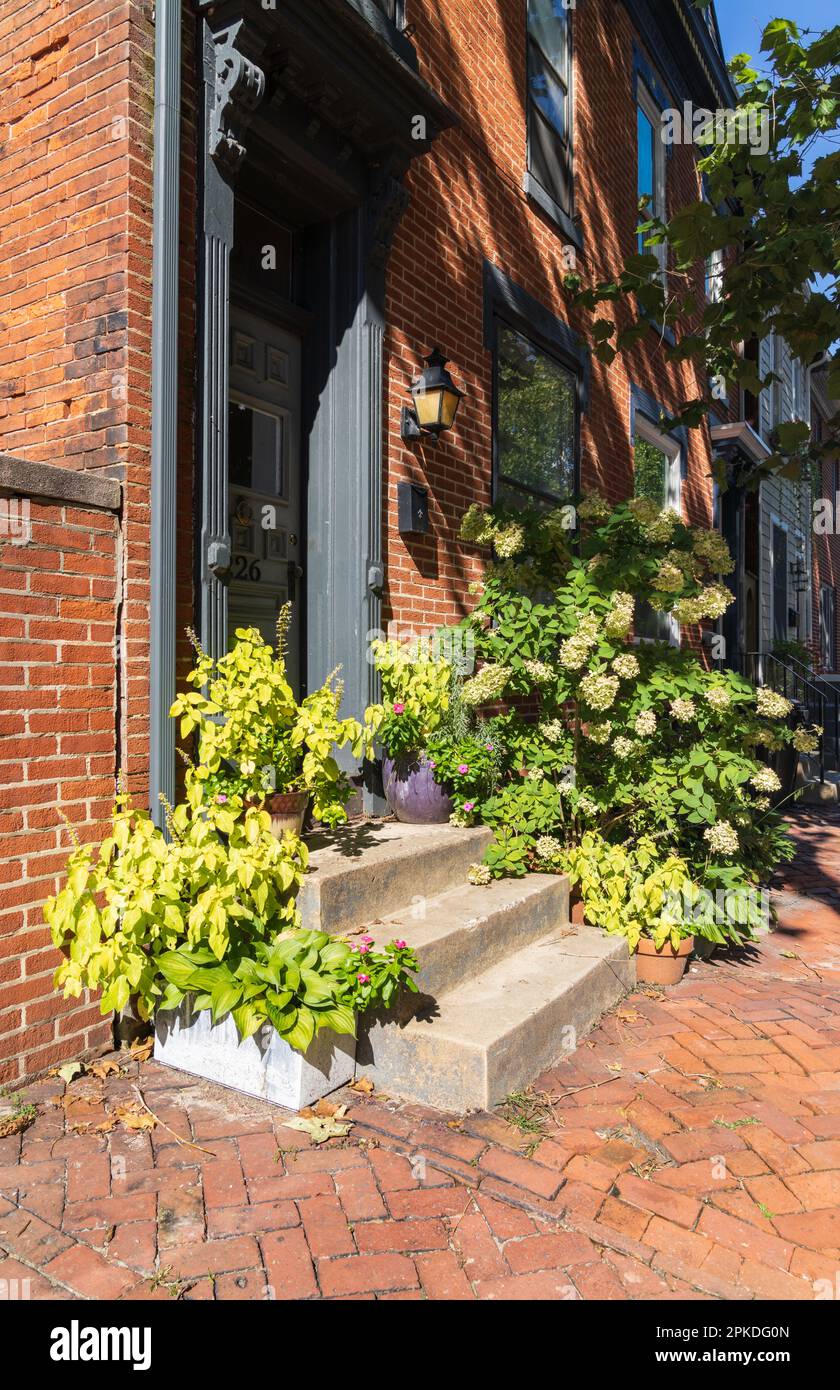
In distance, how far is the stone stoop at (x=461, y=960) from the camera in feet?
10.2

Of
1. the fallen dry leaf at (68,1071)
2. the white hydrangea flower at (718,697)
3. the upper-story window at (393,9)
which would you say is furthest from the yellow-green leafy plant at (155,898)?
the upper-story window at (393,9)

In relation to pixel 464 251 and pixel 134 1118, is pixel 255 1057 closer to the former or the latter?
pixel 134 1118

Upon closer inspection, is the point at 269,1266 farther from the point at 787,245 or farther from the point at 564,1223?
the point at 787,245

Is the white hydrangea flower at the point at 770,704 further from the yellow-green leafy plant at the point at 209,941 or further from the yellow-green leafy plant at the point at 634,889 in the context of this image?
the yellow-green leafy plant at the point at 209,941

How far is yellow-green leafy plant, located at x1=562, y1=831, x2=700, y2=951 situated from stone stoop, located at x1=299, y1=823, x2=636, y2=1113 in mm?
133

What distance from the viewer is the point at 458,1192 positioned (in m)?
2.54

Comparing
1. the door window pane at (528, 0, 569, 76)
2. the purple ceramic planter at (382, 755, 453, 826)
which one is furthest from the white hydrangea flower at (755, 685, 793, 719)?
the door window pane at (528, 0, 569, 76)

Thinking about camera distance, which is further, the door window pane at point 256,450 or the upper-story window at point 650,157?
the upper-story window at point 650,157

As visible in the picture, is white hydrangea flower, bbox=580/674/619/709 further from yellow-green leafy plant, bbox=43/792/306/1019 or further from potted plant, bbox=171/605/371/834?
yellow-green leafy plant, bbox=43/792/306/1019

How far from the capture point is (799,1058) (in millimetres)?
3529

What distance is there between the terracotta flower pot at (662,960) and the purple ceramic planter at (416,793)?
1218 millimetres

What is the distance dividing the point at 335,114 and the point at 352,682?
291 cm

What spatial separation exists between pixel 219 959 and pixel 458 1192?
1.07m
